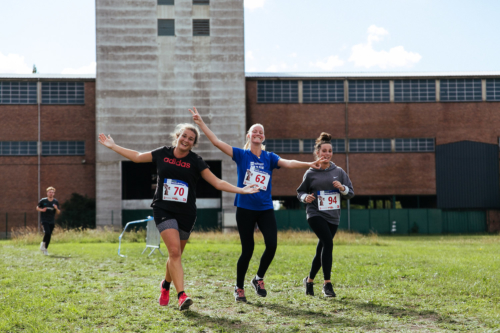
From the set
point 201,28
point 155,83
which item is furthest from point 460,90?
point 155,83

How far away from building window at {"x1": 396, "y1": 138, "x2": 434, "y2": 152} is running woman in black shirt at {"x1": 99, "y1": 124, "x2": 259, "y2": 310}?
34854 mm

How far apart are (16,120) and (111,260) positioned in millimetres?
29683

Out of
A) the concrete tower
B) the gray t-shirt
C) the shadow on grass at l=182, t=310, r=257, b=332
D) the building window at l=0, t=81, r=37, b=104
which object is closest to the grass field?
the shadow on grass at l=182, t=310, r=257, b=332

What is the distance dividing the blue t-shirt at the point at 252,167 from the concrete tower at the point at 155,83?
29874mm

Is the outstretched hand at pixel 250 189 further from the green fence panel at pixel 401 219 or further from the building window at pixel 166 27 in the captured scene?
the green fence panel at pixel 401 219

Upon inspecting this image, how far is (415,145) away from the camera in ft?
128

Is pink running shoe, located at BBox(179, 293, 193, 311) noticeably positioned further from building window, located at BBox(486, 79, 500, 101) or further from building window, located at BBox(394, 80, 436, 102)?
building window, located at BBox(486, 79, 500, 101)

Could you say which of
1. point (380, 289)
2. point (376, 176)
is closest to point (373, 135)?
point (376, 176)

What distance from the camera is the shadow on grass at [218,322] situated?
4.99m

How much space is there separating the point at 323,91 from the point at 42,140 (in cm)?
2171

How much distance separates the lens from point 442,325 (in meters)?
5.10

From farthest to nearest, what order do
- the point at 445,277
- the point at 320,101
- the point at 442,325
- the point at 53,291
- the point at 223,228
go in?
the point at 320,101
the point at 223,228
the point at 445,277
the point at 53,291
the point at 442,325

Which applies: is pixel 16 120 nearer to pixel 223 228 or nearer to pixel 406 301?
pixel 223 228

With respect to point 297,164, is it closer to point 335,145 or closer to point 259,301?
point 259,301
